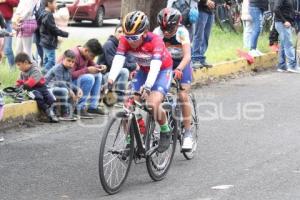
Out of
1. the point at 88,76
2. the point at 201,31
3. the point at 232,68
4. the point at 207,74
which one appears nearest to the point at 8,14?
the point at 88,76

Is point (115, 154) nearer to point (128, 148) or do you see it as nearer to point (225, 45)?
point (128, 148)

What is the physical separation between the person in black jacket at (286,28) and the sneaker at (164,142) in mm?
8238

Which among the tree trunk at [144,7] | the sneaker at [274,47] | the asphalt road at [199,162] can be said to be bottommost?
the asphalt road at [199,162]

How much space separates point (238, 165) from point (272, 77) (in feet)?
24.0

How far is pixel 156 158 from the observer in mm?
7801

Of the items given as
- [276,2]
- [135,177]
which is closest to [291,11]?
[276,2]

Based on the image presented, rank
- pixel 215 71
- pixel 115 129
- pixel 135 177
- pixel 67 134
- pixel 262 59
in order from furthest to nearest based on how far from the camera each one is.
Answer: pixel 262 59 → pixel 215 71 → pixel 67 134 → pixel 135 177 → pixel 115 129

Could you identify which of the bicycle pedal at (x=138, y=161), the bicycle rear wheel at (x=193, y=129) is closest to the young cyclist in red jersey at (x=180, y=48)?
the bicycle rear wheel at (x=193, y=129)

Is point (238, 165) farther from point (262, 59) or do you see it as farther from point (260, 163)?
point (262, 59)

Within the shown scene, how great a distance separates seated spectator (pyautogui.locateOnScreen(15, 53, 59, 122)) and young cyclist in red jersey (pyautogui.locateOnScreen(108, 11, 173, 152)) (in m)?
2.74

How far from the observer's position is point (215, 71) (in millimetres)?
14805

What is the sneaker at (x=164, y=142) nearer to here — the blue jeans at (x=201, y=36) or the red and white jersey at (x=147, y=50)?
the red and white jersey at (x=147, y=50)

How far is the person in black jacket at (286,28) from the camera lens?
15.5m

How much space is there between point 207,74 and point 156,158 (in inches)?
270
